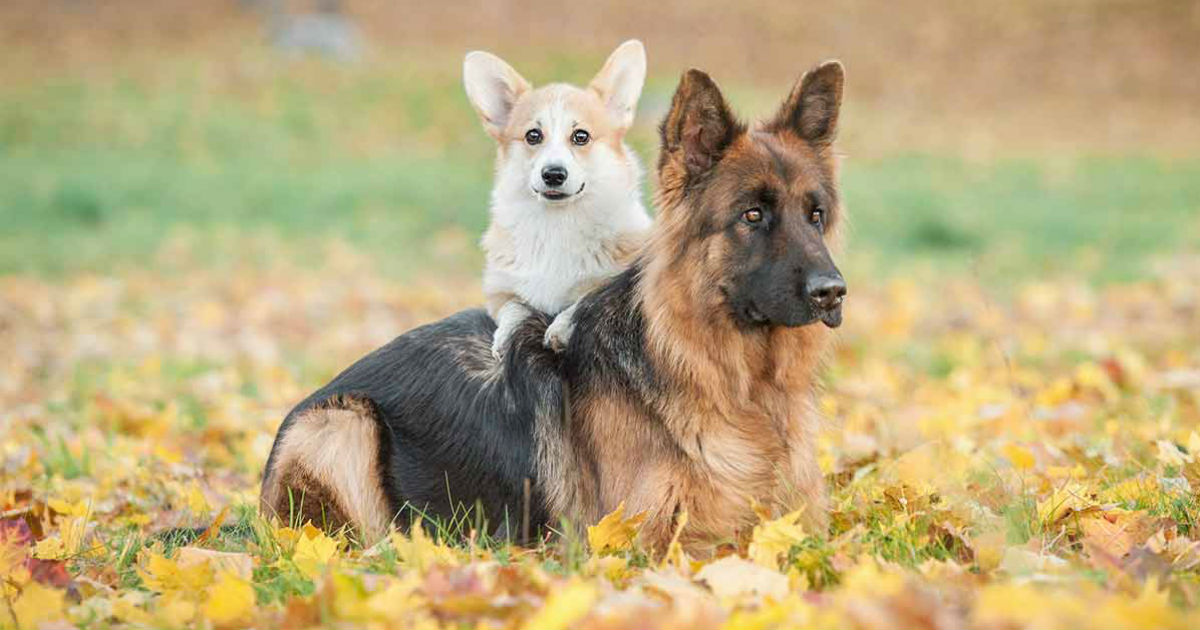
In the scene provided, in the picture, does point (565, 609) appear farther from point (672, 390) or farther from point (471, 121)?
point (471, 121)

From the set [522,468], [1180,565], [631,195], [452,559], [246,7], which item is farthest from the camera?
[246,7]

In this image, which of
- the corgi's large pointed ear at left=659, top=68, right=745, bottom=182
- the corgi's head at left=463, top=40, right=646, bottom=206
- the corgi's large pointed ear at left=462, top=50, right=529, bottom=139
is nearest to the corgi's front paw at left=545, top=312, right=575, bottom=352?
the corgi's large pointed ear at left=659, top=68, right=745, bottom=182

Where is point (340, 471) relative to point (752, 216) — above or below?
below

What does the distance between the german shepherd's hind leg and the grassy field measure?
16cm

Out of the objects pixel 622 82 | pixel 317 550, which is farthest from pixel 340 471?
pixel 622 82

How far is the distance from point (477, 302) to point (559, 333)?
6.75 metres

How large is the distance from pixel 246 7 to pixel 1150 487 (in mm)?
34319

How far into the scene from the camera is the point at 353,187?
1781 centimetres

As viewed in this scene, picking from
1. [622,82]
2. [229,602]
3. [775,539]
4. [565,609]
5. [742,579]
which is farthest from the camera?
[622,82]

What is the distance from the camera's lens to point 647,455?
360cm

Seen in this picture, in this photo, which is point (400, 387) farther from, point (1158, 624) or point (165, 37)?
point (165, 37)

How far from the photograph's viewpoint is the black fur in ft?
12.5

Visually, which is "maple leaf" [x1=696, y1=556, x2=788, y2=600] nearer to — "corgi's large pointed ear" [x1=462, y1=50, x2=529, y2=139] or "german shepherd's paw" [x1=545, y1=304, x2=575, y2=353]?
"german shepherd's paw" [x1=545, y1=304, x2=575, y2=353]

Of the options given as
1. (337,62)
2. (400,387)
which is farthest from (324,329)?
(337,62)
